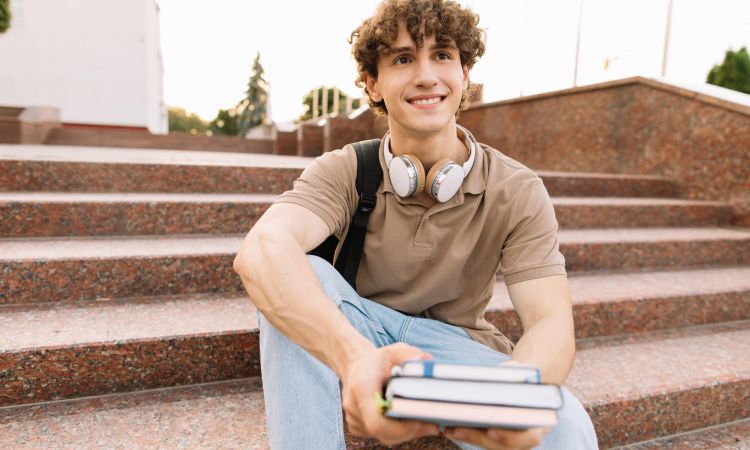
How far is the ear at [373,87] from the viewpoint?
1771 mm

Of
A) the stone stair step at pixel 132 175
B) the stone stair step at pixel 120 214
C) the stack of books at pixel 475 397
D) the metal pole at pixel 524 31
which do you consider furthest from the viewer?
the metal pole at pixel 524 31

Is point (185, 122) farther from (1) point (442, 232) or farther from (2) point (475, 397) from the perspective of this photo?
(2) point (475, 397)

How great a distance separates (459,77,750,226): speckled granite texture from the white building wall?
37.5 ft

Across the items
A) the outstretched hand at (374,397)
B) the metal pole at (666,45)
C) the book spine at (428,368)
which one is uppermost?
the metal pole at (666,45)

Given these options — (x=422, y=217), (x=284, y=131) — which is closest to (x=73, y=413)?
(x=422, y=217)

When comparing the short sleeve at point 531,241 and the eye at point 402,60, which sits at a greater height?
the eye at point 402,60

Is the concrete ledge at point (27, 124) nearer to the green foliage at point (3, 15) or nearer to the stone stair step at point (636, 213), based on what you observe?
the green foliage at point (3, 15)

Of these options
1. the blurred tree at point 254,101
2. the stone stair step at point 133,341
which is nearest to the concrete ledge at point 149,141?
the stone stair step at point 133,341

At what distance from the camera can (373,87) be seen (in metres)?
1.79

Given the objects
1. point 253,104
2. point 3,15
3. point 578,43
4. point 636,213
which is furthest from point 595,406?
point 253,104

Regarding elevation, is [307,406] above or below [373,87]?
below

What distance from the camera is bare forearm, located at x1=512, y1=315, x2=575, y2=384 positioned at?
1163 mm

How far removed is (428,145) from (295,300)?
75 centimetres

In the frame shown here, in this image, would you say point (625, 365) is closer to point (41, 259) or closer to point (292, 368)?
point (292, 368)
